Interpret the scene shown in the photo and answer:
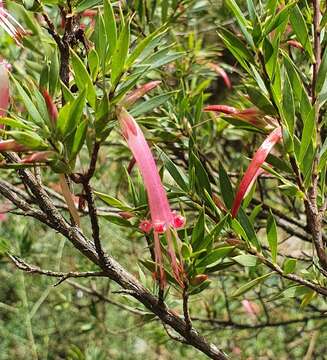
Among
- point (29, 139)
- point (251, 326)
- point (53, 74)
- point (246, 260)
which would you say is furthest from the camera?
point (251, 326)

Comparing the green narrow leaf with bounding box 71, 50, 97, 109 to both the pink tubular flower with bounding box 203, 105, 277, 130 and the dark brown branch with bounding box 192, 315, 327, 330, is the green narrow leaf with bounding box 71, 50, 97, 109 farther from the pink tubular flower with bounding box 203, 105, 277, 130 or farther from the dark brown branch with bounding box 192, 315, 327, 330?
the dark brown branch with bounding box 192, 315, 327, 330

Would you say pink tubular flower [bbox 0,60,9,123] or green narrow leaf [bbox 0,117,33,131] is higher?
pink tubular flower [bbox 0,60,9,123]

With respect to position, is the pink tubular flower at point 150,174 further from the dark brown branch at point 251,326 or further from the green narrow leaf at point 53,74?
the dark brown branch at point 251,326

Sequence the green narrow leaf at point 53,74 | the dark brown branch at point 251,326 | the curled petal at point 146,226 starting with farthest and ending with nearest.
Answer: the dark brown branch at point 251,326, the curled petal at point 146,226, the green narrow leaf at point 53,74

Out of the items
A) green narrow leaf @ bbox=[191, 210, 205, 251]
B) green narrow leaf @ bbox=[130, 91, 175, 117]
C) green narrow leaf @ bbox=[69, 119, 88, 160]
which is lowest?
green narrow leaf @ bbox=[191, 210, 205, 251]

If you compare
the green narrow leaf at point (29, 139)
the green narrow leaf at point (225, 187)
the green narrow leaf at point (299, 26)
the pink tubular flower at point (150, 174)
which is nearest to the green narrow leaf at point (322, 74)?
the green narrow leaf at point (299, 26)

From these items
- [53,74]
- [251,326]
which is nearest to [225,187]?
[53,74]

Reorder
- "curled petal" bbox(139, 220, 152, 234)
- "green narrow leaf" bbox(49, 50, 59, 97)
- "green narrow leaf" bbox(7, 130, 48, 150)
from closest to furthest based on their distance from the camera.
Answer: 1. "green narrow leaf" bbox(7, 130, 48, 150)
2. "green narrow leaf" bbox(49, 50, 59, 97)
3. "curled petal" bbox(139, 220, 152, 234)

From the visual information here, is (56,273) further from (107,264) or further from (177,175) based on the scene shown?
(177,175)

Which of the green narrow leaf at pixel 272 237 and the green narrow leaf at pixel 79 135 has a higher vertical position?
the green narrow leaf at pixel 79 135

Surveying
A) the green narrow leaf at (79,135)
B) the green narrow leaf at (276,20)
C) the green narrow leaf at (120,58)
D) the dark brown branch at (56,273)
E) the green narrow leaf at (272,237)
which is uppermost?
the green narrow leaf at (276,20)

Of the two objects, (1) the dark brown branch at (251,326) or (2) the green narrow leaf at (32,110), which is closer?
(2) the green narrow leaf at (32,110)

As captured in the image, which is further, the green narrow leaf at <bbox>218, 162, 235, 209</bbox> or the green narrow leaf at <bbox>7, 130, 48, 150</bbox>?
the green narrow leaf at <bbox>218, 162, 235, 209</bbox>

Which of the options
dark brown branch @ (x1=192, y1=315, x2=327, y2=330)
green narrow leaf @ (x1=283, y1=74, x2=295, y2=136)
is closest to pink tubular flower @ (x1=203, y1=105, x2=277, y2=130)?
green narrow leaf @ (x1=283, y1=74, x2=295, y2=136)
